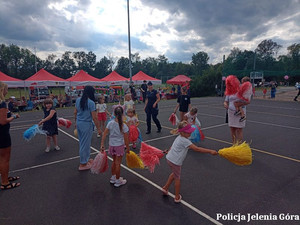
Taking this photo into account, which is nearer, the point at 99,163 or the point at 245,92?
the point at 99,163

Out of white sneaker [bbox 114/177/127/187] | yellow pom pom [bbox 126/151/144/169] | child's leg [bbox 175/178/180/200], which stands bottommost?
white sneaker [bbox 114/177/127/187]

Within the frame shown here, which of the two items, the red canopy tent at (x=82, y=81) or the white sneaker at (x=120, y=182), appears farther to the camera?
the red canopy tent at (x=82, y=81)

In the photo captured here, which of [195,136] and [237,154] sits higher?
[237,154]

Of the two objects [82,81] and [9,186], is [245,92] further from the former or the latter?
[82,81]

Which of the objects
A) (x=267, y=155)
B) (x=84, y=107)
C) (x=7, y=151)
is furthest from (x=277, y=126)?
(x=7, y=151)

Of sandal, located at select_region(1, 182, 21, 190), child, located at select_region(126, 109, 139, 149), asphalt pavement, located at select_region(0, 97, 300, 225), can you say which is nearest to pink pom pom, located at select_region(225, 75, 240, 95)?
asphalt pavement, located at select_region(0, 97, 300, 225)

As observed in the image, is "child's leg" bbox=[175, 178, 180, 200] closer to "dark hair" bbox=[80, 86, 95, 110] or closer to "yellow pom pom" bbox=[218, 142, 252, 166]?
"yellow pom pom" bbox=[218, 142, 252, 166]

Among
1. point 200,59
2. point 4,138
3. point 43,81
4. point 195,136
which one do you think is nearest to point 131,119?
point 195,136

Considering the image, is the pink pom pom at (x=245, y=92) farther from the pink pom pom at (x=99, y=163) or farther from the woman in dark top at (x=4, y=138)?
the woman in dark top at (x=4, y=138)

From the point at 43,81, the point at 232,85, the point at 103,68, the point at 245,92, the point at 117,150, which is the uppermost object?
the point at 103,68

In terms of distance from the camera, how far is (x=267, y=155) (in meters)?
5.77

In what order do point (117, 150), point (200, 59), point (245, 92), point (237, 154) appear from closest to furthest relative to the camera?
1. point (237, 154)
2. point (117, 150)
3. point (245, 92)
4. point (200, 59)

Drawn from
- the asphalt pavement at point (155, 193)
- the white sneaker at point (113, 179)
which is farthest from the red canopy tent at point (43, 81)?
the white sneaker at point (113, 179)

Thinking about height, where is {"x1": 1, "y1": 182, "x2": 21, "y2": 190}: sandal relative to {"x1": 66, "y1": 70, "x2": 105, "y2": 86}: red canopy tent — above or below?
below
